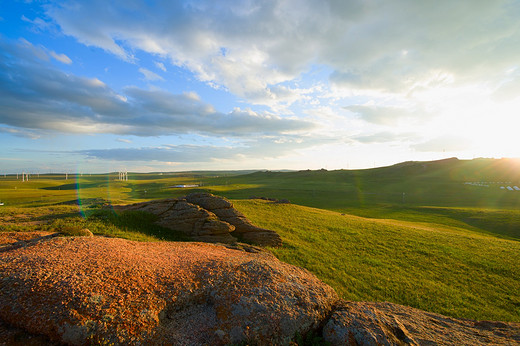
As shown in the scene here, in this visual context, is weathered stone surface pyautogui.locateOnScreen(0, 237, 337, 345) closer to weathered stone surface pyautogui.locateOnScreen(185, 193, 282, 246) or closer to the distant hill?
weathered stone surface pyautogui.locateOnScreen(185, 193, 282, 246)

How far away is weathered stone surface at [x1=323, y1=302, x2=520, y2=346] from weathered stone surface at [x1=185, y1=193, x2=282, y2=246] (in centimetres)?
1261

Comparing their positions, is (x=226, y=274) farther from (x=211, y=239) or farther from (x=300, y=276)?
(x=211, y=239)

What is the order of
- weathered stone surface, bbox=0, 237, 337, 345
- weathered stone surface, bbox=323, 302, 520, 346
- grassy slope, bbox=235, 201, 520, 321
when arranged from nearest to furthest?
weathered stone surface, bbox=0, 237, 337, 345 < weathered stone surface, bbox=323, 302, 520, 346 < grassy slope, bbox=235, 201, 520, 321

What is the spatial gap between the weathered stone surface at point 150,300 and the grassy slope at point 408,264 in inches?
359

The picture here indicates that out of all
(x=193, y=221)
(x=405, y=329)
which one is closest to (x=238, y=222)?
(x=193, y=221)

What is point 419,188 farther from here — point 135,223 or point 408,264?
point 135,223

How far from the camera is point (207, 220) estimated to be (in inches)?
816

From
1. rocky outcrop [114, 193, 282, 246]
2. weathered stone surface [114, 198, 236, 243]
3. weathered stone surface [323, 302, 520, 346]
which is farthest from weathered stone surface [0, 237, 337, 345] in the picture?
rocky outcrop [114, 193, 282, 246]

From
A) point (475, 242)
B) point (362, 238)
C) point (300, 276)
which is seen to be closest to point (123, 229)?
point (300, 276)

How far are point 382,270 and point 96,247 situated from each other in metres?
20.6

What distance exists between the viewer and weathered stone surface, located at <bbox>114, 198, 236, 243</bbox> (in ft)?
64.0

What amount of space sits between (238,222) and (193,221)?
4173 mm

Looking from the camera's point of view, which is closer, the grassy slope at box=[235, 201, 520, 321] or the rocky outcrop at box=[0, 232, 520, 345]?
the rocky outcrop at box=[0, 232, 520, 345]

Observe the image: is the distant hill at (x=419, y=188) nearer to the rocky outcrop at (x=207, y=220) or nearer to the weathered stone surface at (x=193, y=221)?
the rocky outcrop at (x=207, y=220)
